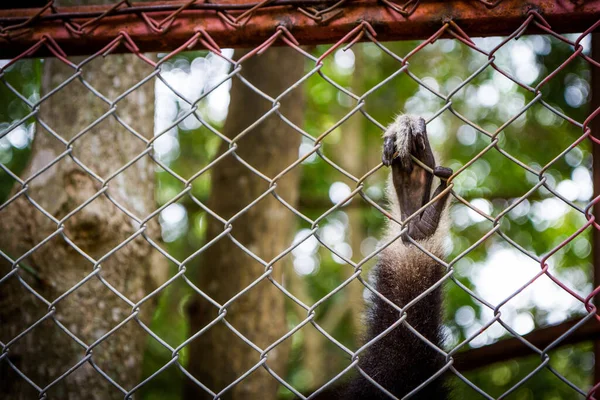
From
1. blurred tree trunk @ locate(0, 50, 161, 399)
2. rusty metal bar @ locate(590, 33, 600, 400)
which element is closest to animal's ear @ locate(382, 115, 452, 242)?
rusty metal bar @ locate(590, 33, 600, 400)

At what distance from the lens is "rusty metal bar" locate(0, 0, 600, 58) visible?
1789mm

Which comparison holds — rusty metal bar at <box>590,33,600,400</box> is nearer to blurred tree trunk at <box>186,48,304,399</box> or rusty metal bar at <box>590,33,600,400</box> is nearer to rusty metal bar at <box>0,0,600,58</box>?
rusty metal bar at <box>0,0,600,58</box>

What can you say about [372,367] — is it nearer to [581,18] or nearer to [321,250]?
[581,18]

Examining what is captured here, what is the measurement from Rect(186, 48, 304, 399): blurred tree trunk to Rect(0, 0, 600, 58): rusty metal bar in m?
2.42

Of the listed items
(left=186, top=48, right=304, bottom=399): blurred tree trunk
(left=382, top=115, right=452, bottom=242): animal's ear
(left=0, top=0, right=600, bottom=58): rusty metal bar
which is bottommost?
(left=186, top=48, right=304, bottom=399): blurred tree trunk

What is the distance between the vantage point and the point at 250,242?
436 centimetres

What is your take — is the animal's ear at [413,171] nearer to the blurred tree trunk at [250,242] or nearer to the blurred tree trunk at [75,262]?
the blurred tree trunk at [75,262]

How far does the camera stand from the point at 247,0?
1958mm

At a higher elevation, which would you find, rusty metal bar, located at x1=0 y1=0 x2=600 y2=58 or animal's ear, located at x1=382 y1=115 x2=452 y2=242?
rusty metal bar, located at x1=0 y1=0 x2=600 y2=58

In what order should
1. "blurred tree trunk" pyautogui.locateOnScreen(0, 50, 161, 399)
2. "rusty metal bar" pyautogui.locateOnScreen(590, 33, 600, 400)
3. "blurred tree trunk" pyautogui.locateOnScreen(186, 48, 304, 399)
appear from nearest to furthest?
"blurred tree trunk" pyautogui.locateOnScreen(0, 50, 161, 399) < "rusty metal bar" pyautogui.locateOnScreen(590, 33, 600, 400) < "blurred tree trunk" pyautogui.locateOnScreen(186, 48, 304, 399)

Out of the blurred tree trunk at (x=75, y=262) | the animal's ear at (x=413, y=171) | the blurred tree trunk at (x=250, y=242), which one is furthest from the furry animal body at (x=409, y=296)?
the blurred tree trunk at (x=250, y=242)

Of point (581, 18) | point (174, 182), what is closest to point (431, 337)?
point (581, 18)

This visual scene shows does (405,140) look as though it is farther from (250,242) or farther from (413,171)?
(250,242)

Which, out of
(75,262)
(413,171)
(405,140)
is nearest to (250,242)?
(75,262)
